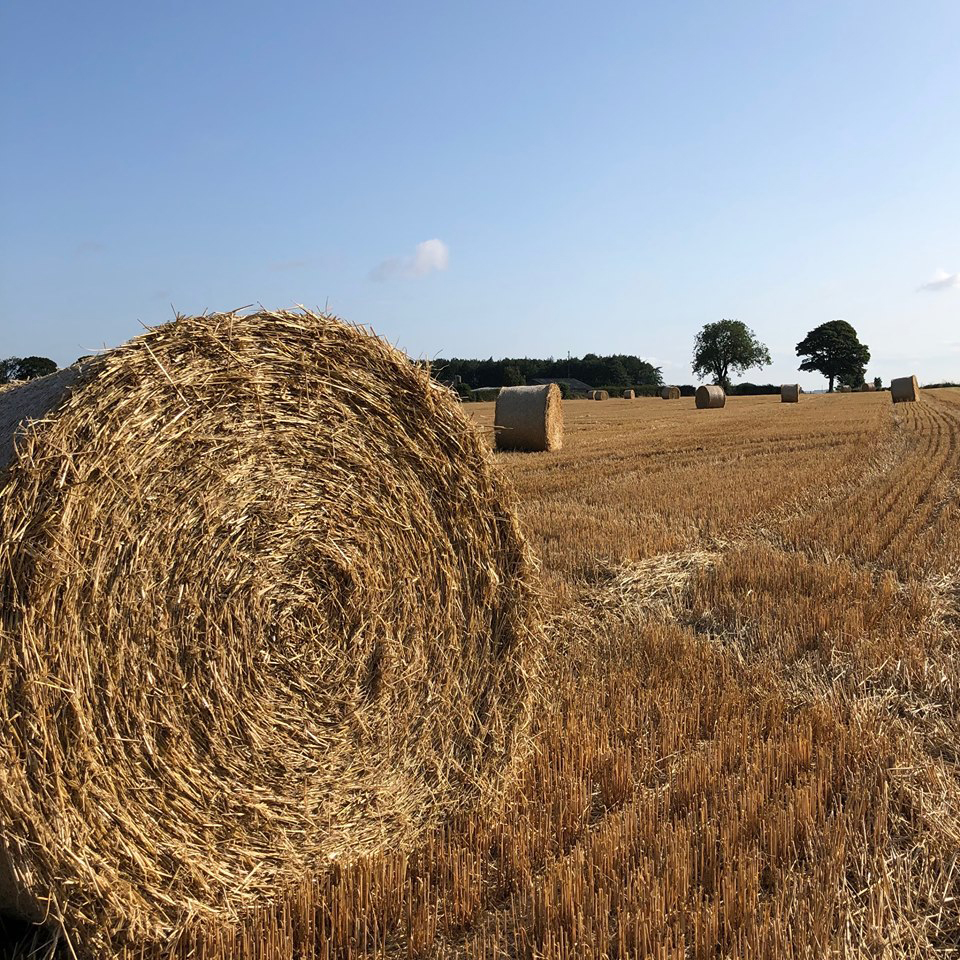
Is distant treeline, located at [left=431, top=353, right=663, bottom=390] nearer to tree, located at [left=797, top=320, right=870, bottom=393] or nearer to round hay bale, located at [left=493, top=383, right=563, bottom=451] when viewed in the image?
tree, located at [left=797, top=320, right=870, bottom=393]

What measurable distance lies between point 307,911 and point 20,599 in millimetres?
1438

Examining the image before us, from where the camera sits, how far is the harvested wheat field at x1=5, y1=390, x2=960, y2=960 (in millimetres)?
2754

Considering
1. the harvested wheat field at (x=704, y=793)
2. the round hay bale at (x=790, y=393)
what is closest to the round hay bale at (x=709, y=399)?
the round hay bale at (x=790, y=393)

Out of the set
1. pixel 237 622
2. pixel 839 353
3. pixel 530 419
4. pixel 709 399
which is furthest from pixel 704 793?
pixel 839 353

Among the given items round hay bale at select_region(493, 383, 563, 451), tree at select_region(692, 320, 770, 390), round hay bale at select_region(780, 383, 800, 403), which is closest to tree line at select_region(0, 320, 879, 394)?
tree at select_region(692, 320, 770, 390)

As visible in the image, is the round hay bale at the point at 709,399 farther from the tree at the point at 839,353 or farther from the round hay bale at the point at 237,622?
the tree at the point at 839,353

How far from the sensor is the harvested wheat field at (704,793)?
108 inches

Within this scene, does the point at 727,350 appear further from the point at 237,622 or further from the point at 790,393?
the point at 237,622

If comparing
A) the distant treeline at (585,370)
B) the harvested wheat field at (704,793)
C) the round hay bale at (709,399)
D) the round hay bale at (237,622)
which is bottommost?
the harvested wheat field at (704,793)

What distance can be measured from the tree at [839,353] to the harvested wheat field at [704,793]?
9583cm

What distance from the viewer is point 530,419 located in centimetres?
1636

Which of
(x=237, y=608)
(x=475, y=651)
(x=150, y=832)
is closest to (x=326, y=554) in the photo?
(x=237, y=608)

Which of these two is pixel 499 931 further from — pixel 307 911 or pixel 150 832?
pixel 150 832

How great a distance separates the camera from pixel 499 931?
282 centimetres
